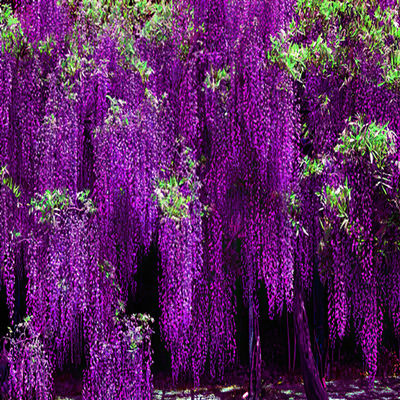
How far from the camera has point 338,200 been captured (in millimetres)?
4473

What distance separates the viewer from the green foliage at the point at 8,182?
15.5ft

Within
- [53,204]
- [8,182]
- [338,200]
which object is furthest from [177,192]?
[8,182]

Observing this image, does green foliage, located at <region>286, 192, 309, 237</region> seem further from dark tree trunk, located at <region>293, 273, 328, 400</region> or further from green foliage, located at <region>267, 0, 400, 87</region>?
dark tree trunk, located at <region>293, 273, 328, 400</region>

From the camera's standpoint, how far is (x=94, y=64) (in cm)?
482

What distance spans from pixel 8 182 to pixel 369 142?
129 inches

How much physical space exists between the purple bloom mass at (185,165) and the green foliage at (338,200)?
16 millimetres

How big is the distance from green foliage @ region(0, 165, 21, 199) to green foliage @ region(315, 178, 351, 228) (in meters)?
2.83

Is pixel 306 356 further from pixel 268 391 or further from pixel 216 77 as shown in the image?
pixel 216 77

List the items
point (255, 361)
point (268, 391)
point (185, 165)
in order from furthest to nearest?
1. point (268, 391)
2. point (255, 361)
3. point (185, 165)

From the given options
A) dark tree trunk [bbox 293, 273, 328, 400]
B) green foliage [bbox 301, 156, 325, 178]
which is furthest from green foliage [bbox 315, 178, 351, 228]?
dark tree trunk [bbox 293, 273, 328, 400]

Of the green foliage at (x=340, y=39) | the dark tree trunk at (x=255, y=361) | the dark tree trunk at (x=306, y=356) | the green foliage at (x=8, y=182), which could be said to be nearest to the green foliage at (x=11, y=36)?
the green foliage at (x=8, y=182)

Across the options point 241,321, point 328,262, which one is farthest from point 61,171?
point 241,321

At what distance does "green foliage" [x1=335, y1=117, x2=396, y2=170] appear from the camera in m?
4.36

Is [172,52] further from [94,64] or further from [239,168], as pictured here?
[239,168]
